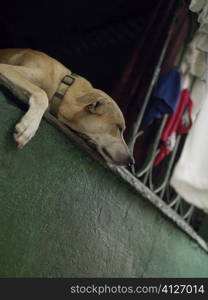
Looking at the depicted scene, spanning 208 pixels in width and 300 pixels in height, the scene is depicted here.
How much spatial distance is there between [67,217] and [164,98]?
1.36m

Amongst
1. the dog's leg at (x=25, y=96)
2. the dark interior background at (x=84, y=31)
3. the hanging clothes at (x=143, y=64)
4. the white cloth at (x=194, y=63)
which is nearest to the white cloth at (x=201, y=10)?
the white cloth at (x=194, y=63)

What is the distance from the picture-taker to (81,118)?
357 cm

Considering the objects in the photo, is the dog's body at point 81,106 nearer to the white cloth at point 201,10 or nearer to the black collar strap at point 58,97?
the black collar strap at point 58,97

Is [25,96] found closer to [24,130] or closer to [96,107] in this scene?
[24,130]

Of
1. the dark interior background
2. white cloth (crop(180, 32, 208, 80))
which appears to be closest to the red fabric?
white cloth (crop(180, 32, 208, 80))

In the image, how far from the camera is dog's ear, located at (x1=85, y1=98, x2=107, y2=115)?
3.55m

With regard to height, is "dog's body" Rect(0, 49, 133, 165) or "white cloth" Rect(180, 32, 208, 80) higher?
"white cloth" Rect(180, 32, 208, 80)

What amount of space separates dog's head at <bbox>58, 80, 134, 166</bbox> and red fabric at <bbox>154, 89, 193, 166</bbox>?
82 centimetres

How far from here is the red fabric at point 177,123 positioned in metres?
4.34

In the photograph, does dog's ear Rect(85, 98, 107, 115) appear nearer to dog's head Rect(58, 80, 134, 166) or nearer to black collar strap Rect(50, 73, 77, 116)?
dog's head Rect(58, 80, 134, 166)

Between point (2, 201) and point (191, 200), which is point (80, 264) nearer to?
point (2, 201)

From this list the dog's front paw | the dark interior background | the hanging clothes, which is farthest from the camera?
the dark interior background

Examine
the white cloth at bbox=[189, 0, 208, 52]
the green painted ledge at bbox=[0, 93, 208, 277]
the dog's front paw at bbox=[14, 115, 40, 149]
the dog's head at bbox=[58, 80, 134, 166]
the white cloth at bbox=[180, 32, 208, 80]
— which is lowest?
the green painted ledge at bbox=[0, 93, 208, 277]

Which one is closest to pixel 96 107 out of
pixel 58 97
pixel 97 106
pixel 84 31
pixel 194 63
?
pixel 97 106
